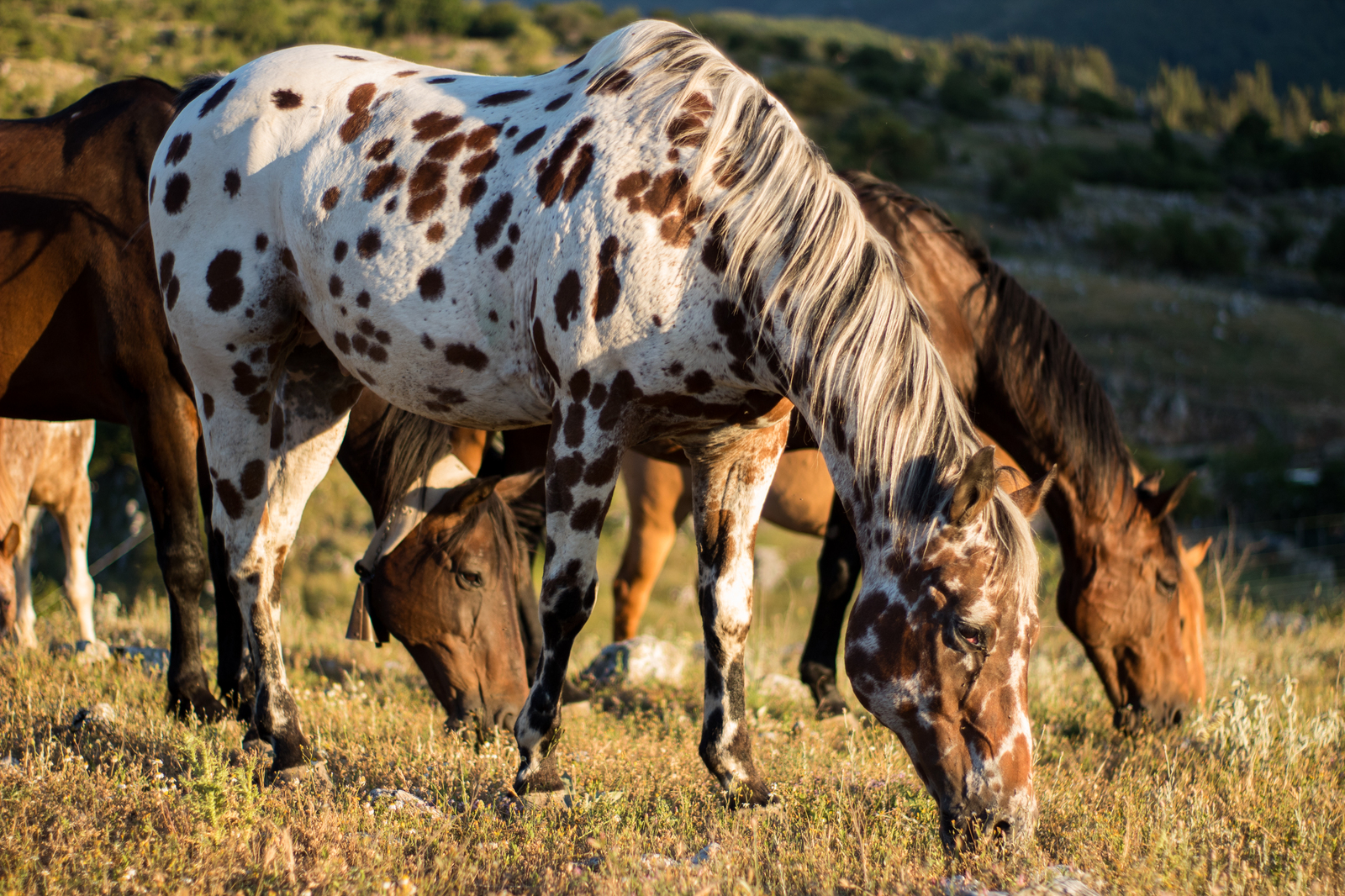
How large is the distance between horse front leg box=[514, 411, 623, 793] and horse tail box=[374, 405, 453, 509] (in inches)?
54.5

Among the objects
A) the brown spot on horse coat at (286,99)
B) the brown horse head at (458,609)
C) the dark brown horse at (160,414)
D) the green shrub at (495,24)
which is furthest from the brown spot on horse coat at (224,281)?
the green shrub at (495,24)

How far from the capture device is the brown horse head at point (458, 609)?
4.18 m

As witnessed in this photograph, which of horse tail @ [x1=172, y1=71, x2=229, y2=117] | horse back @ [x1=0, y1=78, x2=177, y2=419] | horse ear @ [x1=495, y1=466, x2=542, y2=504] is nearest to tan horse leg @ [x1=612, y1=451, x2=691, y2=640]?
horse ear @ [x1=495, y1=466, x2=542, y2=504]

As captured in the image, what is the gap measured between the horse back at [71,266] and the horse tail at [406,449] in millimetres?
1005

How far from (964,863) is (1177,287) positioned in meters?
34.4

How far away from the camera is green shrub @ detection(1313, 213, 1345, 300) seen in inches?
1555

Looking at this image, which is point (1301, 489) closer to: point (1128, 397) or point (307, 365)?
point (1128, 397)

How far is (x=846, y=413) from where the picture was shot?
2760 millimetres

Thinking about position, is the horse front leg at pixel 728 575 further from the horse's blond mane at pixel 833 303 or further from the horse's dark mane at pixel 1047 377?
the horse's dark mane at pixel 1047 377

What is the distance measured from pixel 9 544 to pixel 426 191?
4.02 meters

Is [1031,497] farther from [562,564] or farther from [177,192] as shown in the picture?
[177,192]

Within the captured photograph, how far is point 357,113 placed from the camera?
349 centimetres

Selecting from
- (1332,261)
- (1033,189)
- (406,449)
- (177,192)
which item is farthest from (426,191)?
(1332,261)

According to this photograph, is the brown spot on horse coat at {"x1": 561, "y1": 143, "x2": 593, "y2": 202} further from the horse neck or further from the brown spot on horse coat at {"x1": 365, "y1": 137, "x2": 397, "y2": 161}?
the horse neck
